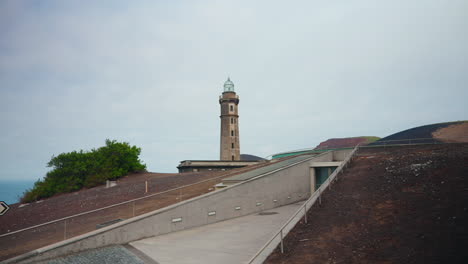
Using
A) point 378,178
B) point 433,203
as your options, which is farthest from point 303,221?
point 378,178

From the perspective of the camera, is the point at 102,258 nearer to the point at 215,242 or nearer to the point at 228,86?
the point at 215,242

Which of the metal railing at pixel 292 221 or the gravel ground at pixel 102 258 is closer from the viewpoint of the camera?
the metal railing at pixel 292 221

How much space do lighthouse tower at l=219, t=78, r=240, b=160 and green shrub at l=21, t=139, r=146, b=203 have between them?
17.8 m

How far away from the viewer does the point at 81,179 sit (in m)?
45.1

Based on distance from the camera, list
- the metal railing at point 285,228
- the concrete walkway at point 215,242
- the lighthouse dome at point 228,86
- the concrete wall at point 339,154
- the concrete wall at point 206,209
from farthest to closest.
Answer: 1. the lighthouse dome at point 228,86
2. the concrete wall at point 339,154
3. the concrete wall at point 206,209
4. the concrete walkway at point 215,242
5. the metal railing at point 285,228

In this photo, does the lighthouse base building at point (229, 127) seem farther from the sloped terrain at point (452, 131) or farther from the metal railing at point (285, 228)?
the metal railing at point (285, 228)

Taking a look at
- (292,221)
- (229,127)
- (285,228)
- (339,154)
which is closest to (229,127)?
(229,127)

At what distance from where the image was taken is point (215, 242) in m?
13.8

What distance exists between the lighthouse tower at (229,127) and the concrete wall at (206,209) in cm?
3452

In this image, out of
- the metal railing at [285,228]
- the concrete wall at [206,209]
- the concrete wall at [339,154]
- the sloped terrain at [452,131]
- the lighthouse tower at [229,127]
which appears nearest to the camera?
the metal railing at [285,228]

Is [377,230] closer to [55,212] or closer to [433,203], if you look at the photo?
[433,203]

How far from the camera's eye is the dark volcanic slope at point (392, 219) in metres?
9.22

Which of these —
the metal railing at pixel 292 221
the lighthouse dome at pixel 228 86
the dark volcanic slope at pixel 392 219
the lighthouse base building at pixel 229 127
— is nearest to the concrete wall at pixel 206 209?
the metal railing at pixel 292 221

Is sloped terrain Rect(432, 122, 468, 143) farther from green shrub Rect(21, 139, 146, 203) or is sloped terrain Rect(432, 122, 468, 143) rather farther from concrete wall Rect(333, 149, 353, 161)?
green shrub Rect(21, 139, 146, 203)
